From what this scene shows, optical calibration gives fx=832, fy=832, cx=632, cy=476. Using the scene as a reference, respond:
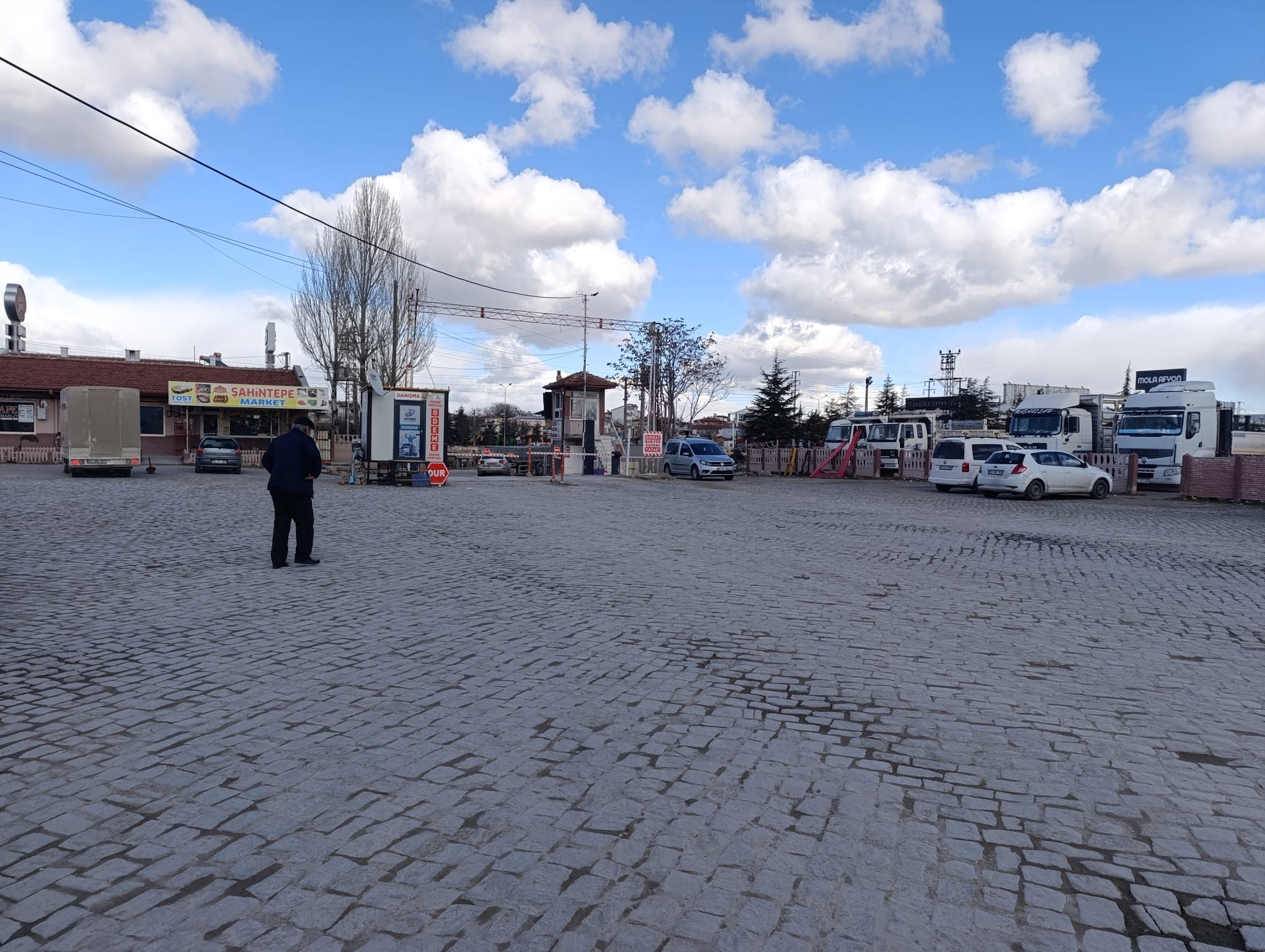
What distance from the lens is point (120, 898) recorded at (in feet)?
9.53

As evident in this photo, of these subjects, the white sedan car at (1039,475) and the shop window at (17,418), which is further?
the shop window at (17,418)

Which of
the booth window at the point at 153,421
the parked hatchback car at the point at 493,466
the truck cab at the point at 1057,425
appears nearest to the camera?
the truck cab at the point at 1057,425

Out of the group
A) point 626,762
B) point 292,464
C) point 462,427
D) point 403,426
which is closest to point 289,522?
point 292,464

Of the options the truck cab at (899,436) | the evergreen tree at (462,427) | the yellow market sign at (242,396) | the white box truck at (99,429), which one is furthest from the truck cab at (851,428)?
the evergreen tree at (462,427)

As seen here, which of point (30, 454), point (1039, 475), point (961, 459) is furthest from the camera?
point (30, 454)

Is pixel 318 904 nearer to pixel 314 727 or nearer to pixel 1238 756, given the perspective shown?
pixel 314 727

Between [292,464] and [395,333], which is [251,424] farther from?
[292,464]

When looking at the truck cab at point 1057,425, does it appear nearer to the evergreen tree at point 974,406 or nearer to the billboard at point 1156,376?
the billboard at point 1156,376

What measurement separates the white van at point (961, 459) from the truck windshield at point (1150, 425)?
14.0 ft

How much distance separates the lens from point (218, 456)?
31.4 metres

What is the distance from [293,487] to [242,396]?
3444 centimetres

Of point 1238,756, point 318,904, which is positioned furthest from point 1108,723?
point 318,904

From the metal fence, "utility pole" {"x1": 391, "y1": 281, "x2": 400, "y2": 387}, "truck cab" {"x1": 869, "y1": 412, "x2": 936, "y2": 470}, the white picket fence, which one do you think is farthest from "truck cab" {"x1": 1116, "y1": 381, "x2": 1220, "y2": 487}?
the white picket fence

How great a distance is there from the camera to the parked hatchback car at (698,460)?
34625 mm
